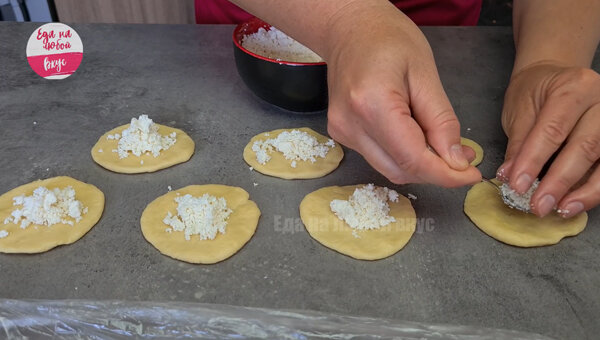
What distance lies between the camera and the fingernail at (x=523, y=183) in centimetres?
110

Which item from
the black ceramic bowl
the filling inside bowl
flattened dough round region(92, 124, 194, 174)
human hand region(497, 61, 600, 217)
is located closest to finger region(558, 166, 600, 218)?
human hand region(497, 61, 600, 217)

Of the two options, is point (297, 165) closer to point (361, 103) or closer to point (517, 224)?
point (361, 103)

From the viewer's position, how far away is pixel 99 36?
187cm

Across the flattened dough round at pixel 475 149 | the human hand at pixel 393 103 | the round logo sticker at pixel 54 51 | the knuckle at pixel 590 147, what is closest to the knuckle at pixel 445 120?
the human hand at pixel 393 103

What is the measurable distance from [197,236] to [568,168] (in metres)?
0.84

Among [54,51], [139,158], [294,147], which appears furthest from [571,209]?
[54,51]

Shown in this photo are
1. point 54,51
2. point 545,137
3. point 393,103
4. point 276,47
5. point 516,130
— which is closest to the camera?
point 393,103

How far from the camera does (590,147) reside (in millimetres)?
1104

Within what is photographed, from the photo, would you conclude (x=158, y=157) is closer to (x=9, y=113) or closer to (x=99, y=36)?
(x=9, y=113)

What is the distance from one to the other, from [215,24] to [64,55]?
562mm

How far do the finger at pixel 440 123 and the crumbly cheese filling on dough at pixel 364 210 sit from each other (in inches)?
10.5

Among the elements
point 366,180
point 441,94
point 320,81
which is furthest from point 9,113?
point 441,94

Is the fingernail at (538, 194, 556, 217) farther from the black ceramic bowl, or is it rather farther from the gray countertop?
the black ceramic bowl

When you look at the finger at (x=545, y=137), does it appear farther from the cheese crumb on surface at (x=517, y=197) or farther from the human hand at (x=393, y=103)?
the human hand at (x=393, y=103)
